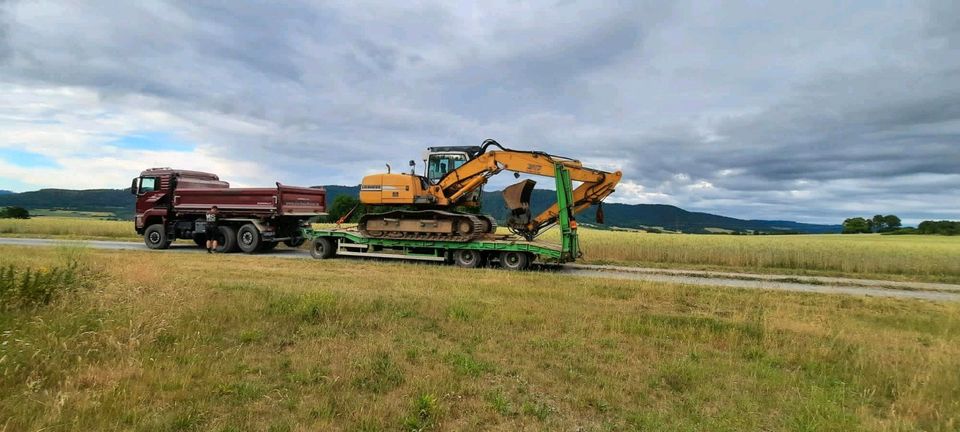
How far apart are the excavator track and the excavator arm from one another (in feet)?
2.29

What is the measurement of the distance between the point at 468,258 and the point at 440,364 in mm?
10767

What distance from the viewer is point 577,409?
13.8 ft

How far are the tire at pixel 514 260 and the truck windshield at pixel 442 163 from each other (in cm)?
342

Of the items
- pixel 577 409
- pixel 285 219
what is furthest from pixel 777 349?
pixel 285 219

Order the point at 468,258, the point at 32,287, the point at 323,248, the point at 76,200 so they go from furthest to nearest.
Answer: the point at 76,200 → the point at 323,248 → the point at 468,258 → the point at 32,287

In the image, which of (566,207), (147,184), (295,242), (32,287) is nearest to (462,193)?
(566,207)

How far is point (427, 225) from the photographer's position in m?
16.2

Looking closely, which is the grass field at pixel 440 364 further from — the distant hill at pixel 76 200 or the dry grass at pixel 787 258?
the distant hill at pixel 76 200

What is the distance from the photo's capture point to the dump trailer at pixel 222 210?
19.2m

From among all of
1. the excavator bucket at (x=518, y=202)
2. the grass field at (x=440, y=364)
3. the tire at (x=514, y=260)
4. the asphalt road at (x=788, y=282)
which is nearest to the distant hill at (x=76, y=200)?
the excavator bucket at (x=518, y=202)

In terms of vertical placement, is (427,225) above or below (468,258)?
above

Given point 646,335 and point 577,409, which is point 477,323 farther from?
point 577,409

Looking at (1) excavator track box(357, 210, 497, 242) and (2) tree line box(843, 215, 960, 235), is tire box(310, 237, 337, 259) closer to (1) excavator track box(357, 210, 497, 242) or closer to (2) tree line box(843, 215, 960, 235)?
(1) excavator track box(357, 210, 497, 242)

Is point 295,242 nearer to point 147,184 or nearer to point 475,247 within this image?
point 147,184
